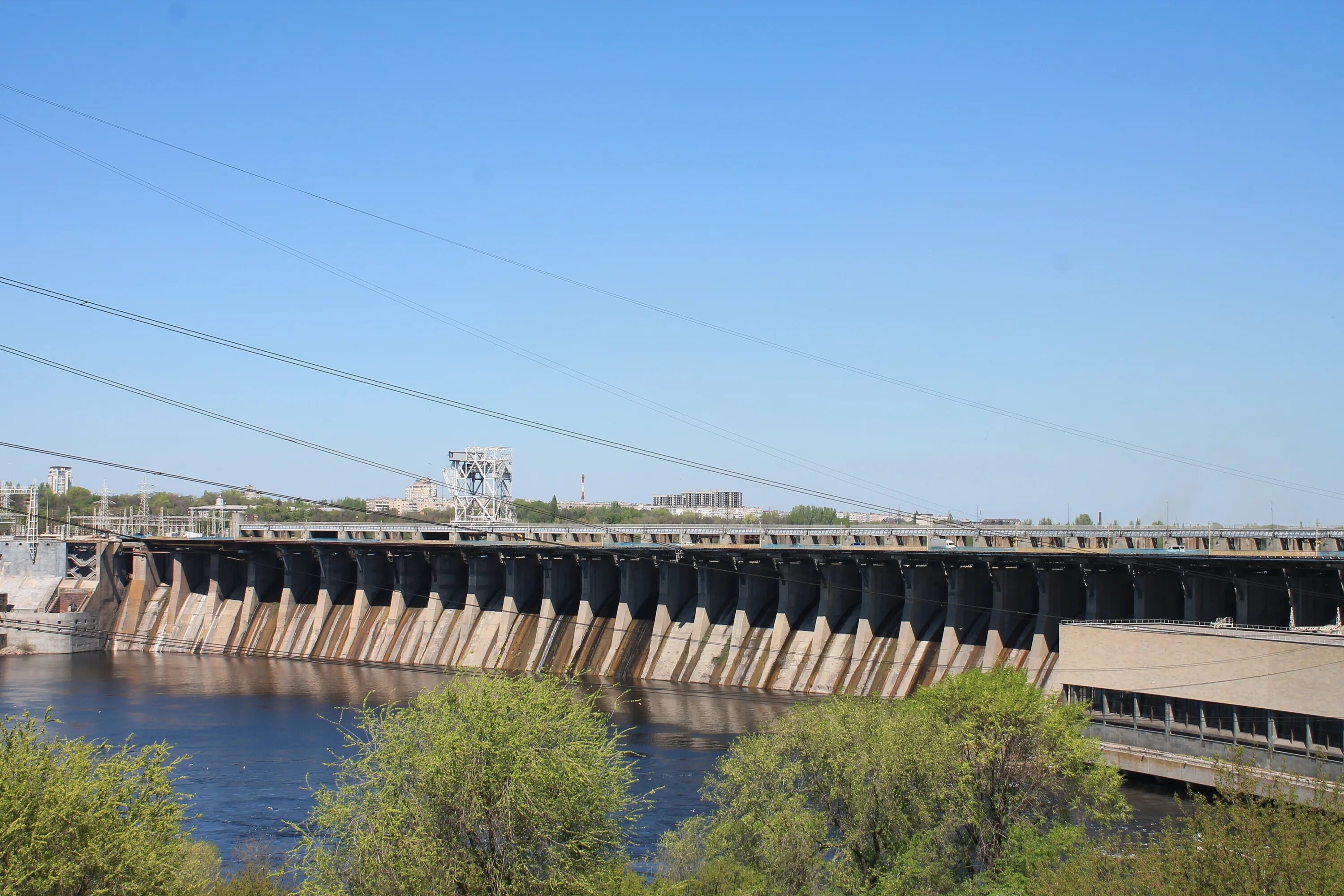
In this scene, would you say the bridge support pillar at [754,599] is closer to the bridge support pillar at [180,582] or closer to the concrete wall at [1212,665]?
the concrete wall at [1212,665]

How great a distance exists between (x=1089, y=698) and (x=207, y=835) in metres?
33.0

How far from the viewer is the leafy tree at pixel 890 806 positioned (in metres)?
29.5

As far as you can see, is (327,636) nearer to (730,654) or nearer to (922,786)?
(730,654)

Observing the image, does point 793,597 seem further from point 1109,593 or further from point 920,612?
point 1109,593

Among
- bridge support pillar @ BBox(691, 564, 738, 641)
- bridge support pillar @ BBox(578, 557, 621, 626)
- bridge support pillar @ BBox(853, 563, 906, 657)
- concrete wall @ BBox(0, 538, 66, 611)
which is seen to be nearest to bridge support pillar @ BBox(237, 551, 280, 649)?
concrete wall @ BBox(0, 538, 66, 611)

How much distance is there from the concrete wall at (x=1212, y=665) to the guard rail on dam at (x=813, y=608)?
71mm

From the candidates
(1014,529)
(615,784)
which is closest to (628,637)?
(1014,529)

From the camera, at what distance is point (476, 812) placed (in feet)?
74.0

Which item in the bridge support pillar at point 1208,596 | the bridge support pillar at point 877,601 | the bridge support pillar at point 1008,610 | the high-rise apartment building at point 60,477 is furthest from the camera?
the high-rise apartment building at point 60,477

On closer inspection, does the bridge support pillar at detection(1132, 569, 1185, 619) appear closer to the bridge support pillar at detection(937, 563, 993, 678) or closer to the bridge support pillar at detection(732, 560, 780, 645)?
the bridge support pillar at detection(937, 563, 993, 678)

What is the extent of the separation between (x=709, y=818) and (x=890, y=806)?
7802 millimetres

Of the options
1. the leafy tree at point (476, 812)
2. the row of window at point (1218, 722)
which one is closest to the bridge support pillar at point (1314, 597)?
the row of window at point (1218, 722)

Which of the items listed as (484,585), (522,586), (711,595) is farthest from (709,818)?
(484,585)

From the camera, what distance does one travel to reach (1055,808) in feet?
107
